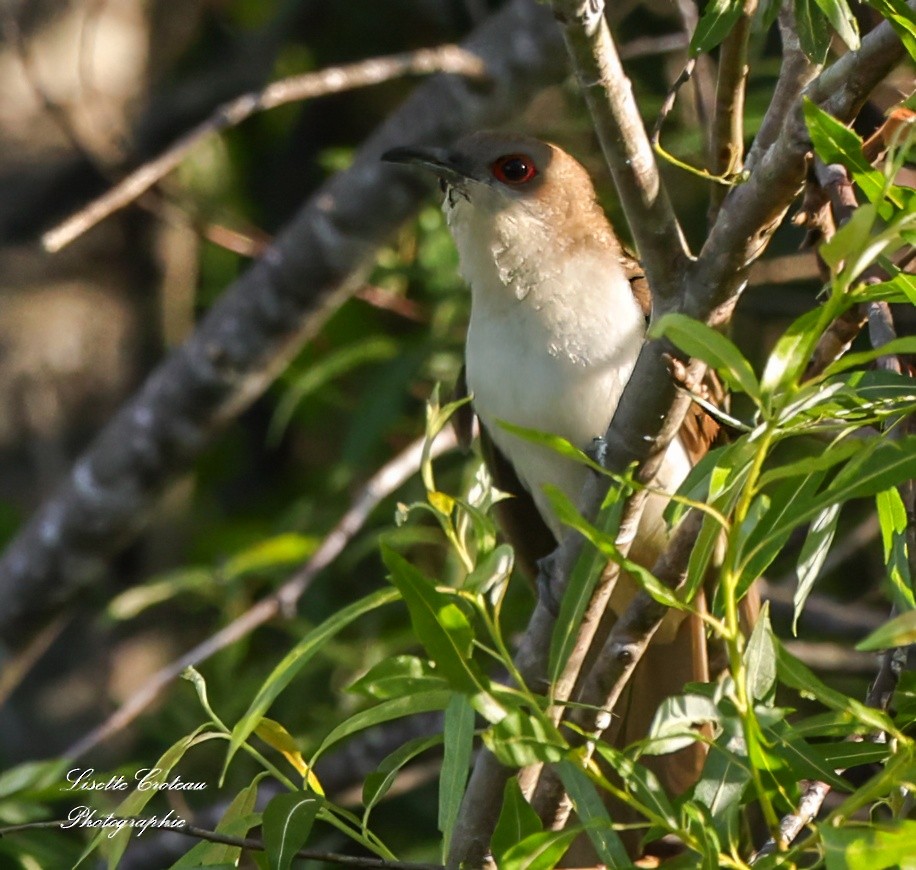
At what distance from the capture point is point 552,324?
304 centimetres

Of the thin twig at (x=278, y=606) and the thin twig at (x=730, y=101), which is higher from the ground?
the thin twig at (x=730, y=101)

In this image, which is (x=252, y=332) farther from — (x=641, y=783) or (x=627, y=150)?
(x=641, y=783)

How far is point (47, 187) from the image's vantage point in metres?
5.32

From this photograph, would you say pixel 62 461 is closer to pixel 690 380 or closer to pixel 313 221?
pixel 313 221

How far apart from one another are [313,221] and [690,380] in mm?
2769

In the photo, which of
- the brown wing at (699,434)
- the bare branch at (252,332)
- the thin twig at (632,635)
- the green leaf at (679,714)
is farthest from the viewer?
the bare branch at (252,332)

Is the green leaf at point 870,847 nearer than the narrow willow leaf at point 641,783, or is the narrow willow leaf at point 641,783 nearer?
the green leaf at point 870,847

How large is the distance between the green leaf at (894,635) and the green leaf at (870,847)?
0.19 meters

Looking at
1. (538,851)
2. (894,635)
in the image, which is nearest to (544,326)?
(538,851)

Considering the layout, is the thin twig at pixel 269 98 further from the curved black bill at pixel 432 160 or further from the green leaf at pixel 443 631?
the green leaf at pixel 443 631

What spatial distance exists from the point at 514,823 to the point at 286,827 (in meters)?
0.30

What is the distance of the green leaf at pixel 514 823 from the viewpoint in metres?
Result: 1.62

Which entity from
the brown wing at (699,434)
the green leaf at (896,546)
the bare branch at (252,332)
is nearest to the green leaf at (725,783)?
the green leaf at (896,546)

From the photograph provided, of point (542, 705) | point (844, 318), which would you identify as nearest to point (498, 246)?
point (844, 318)
